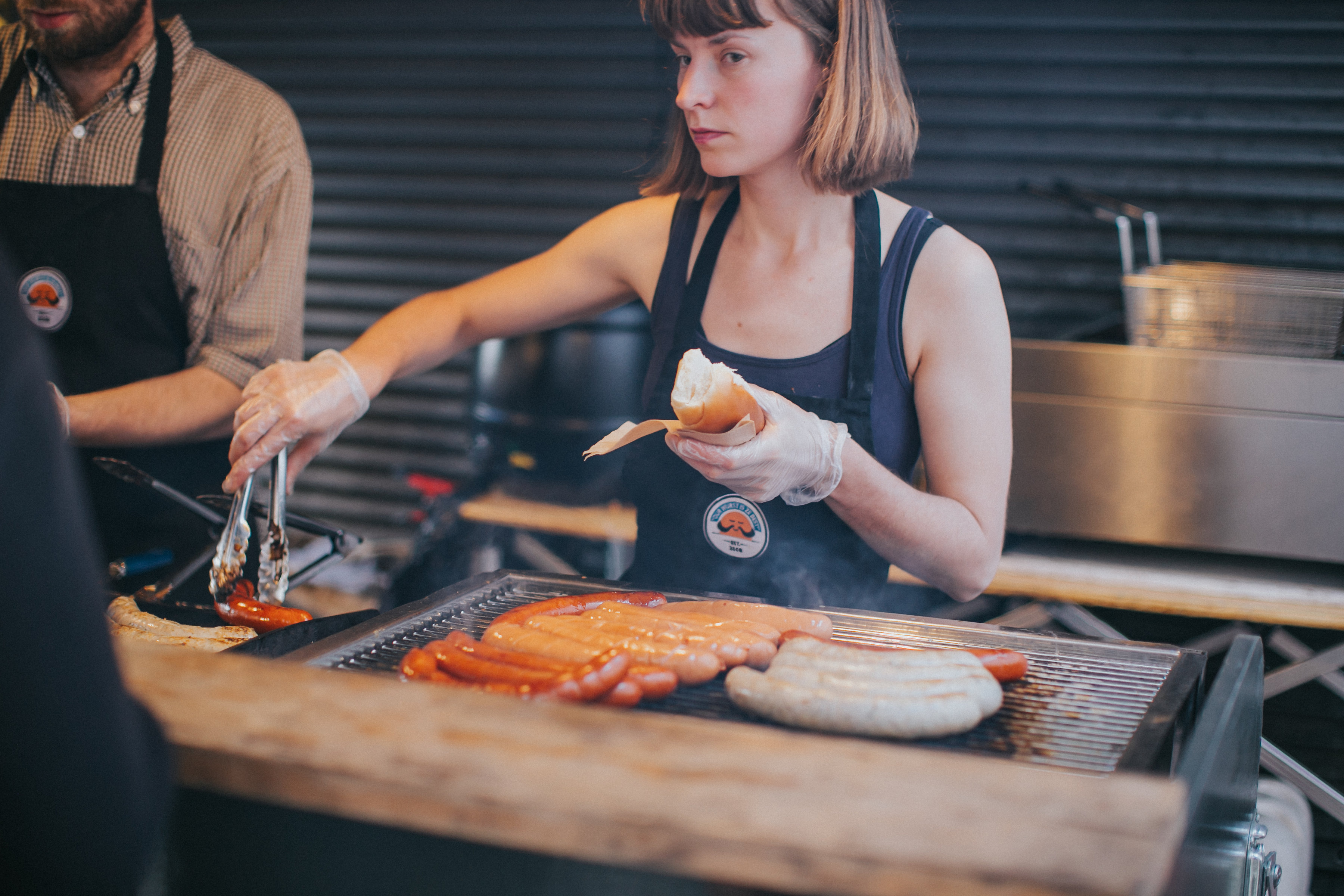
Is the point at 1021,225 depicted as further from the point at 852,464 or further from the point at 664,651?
the point at 664,651

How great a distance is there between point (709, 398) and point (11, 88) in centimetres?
244

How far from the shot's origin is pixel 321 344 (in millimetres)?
5391

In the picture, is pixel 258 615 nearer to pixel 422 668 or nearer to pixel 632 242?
pixel 422 668

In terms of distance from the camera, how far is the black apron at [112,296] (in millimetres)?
2680

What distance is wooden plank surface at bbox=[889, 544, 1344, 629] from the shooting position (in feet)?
10.5

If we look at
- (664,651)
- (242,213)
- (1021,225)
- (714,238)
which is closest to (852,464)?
(664,651)

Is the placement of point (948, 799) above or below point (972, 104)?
below

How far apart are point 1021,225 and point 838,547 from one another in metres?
2.72

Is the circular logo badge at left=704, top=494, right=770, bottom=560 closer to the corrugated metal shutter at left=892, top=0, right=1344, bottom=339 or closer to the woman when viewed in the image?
the woman

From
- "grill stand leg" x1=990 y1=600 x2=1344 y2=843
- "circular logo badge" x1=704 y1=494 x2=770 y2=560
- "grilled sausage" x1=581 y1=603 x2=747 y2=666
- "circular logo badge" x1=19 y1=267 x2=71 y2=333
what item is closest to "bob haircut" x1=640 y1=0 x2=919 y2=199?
"circular logo badge" x1=704 y1=494 x2=770 y2=560

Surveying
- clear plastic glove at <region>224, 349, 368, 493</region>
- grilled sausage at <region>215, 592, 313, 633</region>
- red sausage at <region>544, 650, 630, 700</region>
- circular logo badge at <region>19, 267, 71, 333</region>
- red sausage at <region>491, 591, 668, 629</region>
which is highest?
circular logo badge at <region>19, 267, 71, 333</region>

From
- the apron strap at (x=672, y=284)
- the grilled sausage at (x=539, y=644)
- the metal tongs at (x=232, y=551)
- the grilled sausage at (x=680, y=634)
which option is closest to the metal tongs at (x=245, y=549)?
the metal tongs at (x=232, y=551)

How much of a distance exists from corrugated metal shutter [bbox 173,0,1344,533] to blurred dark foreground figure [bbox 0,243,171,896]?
3.99 m

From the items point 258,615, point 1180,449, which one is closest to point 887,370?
point 258,615
